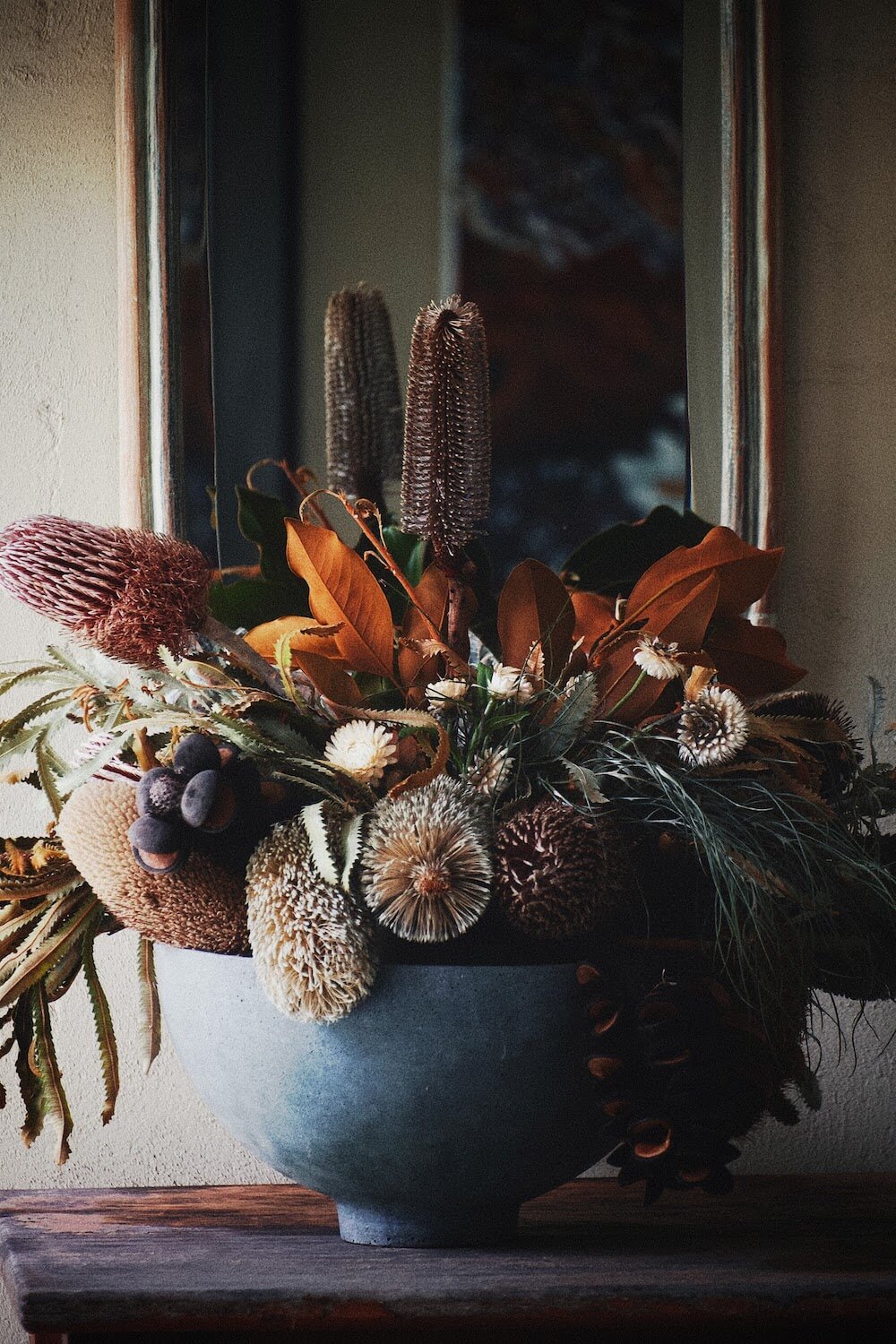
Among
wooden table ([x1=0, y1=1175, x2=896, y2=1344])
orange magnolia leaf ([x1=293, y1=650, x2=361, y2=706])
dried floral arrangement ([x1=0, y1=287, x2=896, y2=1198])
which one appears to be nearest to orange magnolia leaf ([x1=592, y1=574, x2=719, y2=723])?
dried floral arrangement ([x1=0, y1=287, x2=896, y2=1198])

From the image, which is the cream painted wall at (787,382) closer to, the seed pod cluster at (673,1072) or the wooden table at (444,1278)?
the wooden table at (444,1278)

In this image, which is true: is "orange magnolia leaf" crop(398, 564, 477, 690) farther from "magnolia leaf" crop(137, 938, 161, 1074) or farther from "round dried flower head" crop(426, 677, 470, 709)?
"magnolia leaf" crop(137, 938, 161, 1074)

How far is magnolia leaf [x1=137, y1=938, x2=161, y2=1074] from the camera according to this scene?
0.59m

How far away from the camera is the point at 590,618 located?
0.60 meters

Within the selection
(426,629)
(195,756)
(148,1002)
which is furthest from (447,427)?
(148,1002)

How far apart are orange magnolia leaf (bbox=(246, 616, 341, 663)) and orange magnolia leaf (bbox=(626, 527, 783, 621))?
0.15m

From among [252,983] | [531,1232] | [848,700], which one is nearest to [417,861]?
[252,983]

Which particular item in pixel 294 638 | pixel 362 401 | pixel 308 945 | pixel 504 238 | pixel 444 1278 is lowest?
pixel 444 1278

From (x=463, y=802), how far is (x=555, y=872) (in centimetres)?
5

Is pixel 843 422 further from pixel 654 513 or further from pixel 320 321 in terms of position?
pixel 320 321

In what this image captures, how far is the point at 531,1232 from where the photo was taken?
21.1 inches

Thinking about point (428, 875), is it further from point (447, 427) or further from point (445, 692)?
point (447, 427)

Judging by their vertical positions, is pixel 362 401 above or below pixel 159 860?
above

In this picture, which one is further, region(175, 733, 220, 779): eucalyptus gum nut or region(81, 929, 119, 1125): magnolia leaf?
region(81, 929, 119, 1125): magnolia leaf
